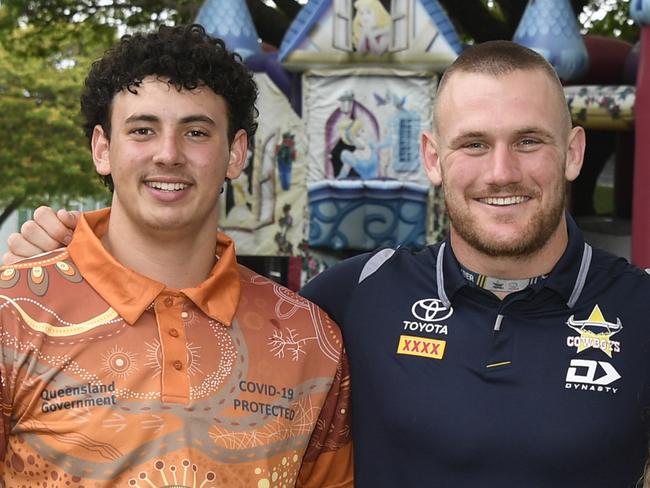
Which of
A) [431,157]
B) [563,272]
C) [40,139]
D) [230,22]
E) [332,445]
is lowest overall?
[40,139]

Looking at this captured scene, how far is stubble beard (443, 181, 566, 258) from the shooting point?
2.58m

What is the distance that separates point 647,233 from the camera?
6.86 meters

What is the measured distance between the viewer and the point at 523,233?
8.48ft

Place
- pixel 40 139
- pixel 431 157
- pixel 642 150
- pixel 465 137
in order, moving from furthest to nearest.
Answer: pixel 40 139, pixel 642 150, pixel 431 157, pixel 465 137

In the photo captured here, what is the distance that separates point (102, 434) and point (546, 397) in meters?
1.12

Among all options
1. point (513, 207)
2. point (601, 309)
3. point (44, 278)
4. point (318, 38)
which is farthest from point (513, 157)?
point (318, 38)

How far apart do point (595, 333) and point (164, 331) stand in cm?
112

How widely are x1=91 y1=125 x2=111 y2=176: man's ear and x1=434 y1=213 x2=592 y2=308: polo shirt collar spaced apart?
3.22 ft

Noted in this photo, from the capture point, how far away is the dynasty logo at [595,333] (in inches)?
98.5

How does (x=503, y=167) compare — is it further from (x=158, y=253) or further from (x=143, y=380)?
(x=143, y=380)

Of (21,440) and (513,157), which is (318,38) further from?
(21,440)

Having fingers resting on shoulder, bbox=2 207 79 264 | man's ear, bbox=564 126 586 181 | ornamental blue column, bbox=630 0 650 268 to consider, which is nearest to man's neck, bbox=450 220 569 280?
man's ear, bbox=564 126 586 181

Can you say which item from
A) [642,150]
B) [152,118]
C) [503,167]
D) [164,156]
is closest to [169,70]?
[152,118]

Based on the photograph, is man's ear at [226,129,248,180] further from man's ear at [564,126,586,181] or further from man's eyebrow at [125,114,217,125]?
man's ear at [564,126,586,181]
